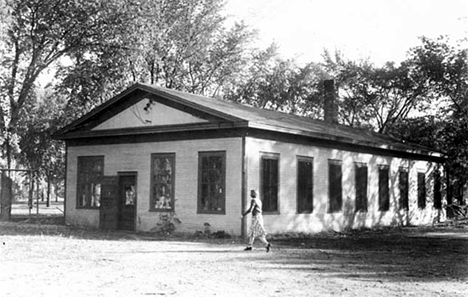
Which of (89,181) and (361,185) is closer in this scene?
(89,181)

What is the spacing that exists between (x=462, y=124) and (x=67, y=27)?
2595 centimetres

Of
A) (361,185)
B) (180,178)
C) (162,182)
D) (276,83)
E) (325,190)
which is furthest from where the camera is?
(276,83)

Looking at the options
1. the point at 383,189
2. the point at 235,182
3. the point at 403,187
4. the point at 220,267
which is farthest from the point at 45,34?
the point at 220,267

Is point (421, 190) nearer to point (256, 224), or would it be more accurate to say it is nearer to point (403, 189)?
point (403, 189)

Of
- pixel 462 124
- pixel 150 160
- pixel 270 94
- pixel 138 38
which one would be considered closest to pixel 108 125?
pixel 150 160

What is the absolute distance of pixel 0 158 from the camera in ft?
94.1

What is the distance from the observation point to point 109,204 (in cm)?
2166

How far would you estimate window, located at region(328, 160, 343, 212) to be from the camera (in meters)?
22.7

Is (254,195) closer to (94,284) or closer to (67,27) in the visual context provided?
(94,284)

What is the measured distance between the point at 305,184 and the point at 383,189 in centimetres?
696

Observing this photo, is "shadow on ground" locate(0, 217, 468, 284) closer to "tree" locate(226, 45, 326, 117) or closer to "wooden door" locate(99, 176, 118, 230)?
"wooden door" locate(99, 176, 118, 230)

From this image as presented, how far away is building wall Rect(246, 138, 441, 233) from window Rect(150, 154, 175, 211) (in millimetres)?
3279

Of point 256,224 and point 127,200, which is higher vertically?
point 127,200

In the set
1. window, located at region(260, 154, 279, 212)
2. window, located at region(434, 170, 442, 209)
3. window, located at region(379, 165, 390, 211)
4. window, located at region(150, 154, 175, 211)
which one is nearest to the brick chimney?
window, located at region(434, 170, 442, 209)
